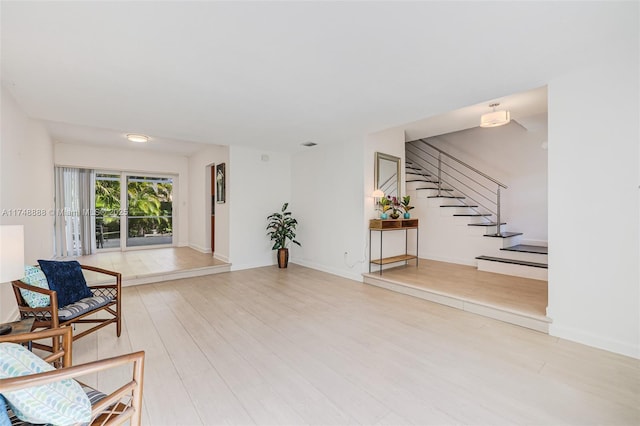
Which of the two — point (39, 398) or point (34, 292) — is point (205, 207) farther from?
point (39, 398)

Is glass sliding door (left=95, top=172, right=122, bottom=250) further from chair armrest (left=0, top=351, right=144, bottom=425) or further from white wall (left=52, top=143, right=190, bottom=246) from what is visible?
chair armrest (left=0, top=351, right=144, bottom=425)

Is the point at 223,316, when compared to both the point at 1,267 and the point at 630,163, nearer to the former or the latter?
the point at 1,267

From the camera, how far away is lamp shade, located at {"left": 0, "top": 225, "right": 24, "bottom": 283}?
164 cm

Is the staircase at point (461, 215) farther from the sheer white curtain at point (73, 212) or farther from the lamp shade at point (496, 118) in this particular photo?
the sheer white curtain at point (73, 212)

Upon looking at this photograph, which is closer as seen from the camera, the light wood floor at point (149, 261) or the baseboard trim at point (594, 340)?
the baseboard trim at point (594, 340)

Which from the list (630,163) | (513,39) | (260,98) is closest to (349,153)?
(260,98)

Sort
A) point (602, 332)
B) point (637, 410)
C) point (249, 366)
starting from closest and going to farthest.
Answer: point (637, 410), point (249, 366), point (602, 332)

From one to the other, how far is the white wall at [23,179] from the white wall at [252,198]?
9.20 feet

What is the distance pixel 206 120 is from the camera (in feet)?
12.8

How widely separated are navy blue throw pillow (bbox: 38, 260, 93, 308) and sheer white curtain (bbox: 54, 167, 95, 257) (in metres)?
5.00

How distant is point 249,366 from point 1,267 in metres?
1.70

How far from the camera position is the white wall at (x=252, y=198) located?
18.5 ft

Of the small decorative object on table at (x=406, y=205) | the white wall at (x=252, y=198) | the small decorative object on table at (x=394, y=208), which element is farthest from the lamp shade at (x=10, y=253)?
the small decorative object on table at (x=406, y=205)

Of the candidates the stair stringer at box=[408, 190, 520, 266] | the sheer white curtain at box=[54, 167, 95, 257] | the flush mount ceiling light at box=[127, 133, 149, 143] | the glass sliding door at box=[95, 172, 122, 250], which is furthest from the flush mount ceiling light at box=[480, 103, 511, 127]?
the sheer white curtain at box=[54, 167, 95, 257]
